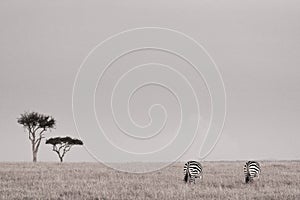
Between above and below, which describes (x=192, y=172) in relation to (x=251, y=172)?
below

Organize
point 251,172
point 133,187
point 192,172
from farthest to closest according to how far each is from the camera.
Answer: point 251,172 → point 192,172 → point 133,187

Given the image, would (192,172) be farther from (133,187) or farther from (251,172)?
(133,187)

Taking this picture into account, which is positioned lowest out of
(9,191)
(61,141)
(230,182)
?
(9,191)

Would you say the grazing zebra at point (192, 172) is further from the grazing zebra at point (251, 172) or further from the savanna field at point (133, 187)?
the grazing zebra at point (251, 172)

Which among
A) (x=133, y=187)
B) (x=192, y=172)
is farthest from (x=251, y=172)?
(x=133, y=187)

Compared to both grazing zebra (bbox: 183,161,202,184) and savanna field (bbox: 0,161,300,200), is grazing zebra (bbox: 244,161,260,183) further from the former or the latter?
grazing zebra (bbox: 183,161,202,184)

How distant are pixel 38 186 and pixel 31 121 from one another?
1748 inches

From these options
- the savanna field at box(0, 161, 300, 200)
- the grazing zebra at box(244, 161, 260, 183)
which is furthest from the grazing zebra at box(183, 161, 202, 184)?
the grazing zebra at box(244, 161, 260, 183)

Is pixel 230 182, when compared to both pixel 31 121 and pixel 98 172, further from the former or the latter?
pixel 31 121

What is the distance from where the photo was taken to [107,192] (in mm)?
21406

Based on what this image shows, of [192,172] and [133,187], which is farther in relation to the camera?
[192,172]

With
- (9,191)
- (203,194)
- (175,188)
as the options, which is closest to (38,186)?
(9,191)

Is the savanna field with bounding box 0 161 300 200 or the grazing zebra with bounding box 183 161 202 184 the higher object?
the grazing zebra with bounding box 183 161 202 184

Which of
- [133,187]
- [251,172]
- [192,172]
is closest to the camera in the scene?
[133,187]
